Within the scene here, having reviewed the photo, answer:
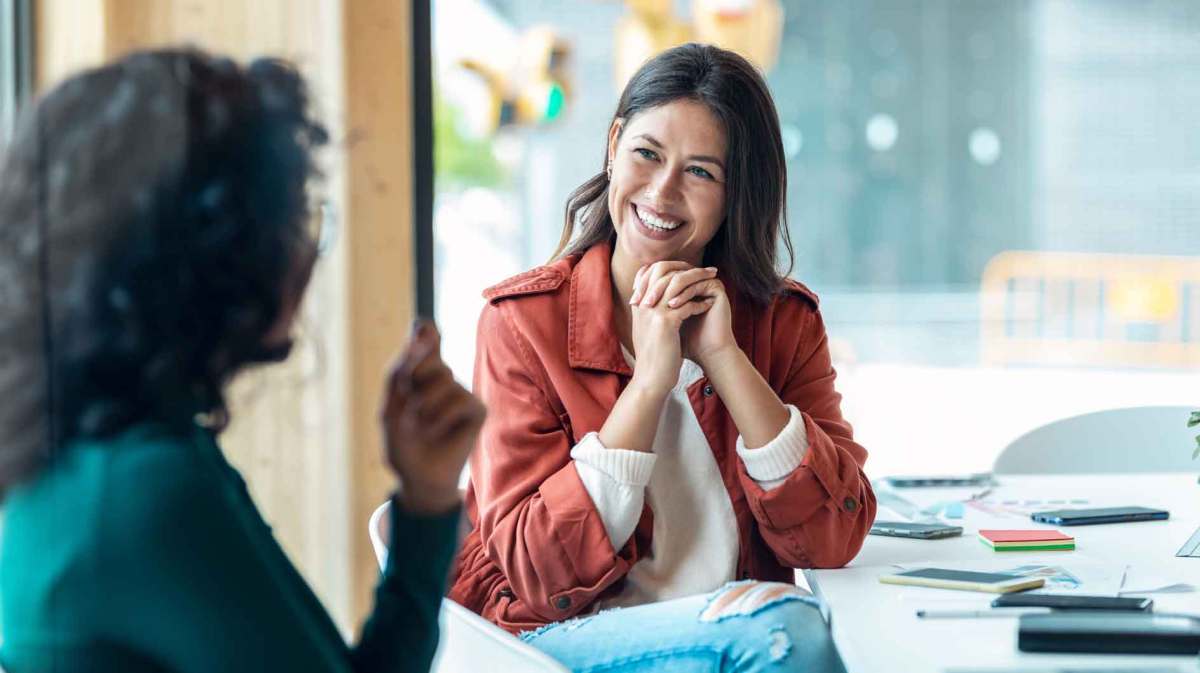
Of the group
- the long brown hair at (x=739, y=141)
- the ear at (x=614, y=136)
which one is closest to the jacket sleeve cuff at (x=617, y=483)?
the long brown hair at (x=739, y=141)

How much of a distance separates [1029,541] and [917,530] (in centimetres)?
15

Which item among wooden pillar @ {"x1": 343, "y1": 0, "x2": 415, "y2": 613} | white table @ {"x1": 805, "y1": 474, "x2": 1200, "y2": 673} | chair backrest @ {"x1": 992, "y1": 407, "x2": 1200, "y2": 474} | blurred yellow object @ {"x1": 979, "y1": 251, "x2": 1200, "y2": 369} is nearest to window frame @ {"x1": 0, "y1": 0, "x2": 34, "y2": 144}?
white table @ {"x1": 805, "y1": 474, "x2": 1200, "y2": 673}

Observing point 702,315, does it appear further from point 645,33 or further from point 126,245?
point 645,33

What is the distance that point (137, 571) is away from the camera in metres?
0.70

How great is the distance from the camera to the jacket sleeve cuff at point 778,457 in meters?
1.48

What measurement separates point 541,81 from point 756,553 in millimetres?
3652

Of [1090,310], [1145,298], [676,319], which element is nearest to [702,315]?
[676,319]

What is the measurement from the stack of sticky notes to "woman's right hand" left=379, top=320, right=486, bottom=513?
83cm

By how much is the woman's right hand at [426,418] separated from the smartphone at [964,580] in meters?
0.61

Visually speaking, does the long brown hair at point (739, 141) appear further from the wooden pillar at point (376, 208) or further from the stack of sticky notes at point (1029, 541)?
the wooden pillar at point (376, 208)

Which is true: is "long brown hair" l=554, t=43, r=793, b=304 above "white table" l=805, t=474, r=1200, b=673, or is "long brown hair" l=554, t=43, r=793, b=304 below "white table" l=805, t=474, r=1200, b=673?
above

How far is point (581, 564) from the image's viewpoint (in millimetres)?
1458

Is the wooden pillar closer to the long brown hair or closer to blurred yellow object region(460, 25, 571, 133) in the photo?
blurred yellow object region(460, 25, 571, 133)

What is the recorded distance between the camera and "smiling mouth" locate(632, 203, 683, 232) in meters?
1.65
